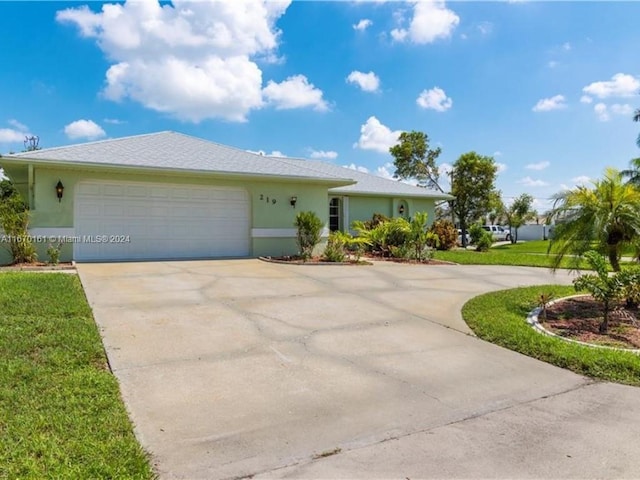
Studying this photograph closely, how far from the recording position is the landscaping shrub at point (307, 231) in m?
13.2

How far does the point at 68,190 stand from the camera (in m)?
11.2

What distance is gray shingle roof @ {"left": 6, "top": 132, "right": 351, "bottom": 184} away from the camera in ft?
36.6

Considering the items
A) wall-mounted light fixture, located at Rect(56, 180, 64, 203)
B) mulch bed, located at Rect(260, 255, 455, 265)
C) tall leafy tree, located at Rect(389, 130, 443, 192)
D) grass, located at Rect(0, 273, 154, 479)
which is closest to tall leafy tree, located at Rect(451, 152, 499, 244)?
tall leafy tree, located at Rect(389, 130, 443, 192)

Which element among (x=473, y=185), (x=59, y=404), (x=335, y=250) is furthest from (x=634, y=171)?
(x=59, y=404)

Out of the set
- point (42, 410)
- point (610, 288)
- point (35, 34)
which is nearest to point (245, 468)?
point (42, 410)

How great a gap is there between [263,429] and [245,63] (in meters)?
13.6

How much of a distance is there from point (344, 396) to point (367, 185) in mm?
17733

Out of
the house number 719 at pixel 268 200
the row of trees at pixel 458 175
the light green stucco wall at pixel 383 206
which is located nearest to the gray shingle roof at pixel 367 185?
the light green stucco wall at pixel 383 206

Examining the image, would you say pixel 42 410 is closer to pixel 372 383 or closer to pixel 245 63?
pixel 372 383

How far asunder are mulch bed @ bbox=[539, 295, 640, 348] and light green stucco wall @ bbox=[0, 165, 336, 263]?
29.4 feet

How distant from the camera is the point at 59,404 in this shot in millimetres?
3084

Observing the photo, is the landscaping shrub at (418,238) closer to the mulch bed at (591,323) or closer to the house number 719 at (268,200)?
the house number 719 at (268,200)

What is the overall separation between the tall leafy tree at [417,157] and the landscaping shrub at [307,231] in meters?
23.3

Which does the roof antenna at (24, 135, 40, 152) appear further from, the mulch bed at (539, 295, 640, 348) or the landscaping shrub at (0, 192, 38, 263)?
the mulch bed at (539, 295, 640, 348)
